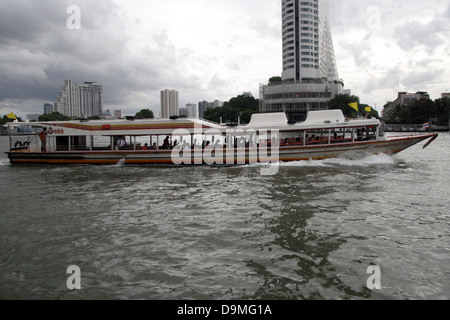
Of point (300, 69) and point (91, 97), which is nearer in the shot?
point (91, 97)

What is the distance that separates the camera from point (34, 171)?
21.3 metres

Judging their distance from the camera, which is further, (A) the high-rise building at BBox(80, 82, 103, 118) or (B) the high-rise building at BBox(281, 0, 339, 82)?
(B) the high-rise building at BBox(281, 0, 339, 82)

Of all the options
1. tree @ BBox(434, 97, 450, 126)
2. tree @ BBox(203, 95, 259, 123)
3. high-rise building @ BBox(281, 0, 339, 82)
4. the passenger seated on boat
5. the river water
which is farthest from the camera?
high-rise building @ BBox(281, 0, 339, 82)

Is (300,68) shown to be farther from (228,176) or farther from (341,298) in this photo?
(341,298)

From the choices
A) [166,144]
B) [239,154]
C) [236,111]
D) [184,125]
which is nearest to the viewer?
[239,154]

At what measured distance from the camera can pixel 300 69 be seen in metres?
135

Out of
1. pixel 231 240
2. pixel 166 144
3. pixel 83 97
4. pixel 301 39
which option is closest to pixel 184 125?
pixel 166 144

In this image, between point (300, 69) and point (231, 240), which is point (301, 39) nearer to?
point (300, 69)

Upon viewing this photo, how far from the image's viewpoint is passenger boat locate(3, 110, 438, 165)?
67.9 feet

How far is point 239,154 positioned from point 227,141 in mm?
1342

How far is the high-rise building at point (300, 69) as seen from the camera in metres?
116

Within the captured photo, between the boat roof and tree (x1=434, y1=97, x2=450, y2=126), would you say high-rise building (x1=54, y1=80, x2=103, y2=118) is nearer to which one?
the boat roof

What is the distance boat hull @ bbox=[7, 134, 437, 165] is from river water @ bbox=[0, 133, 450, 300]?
5360 mm

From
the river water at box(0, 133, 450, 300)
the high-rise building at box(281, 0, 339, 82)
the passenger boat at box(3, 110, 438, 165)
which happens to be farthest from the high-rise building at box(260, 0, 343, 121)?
the river water at box(0, 133, 450, 300)
